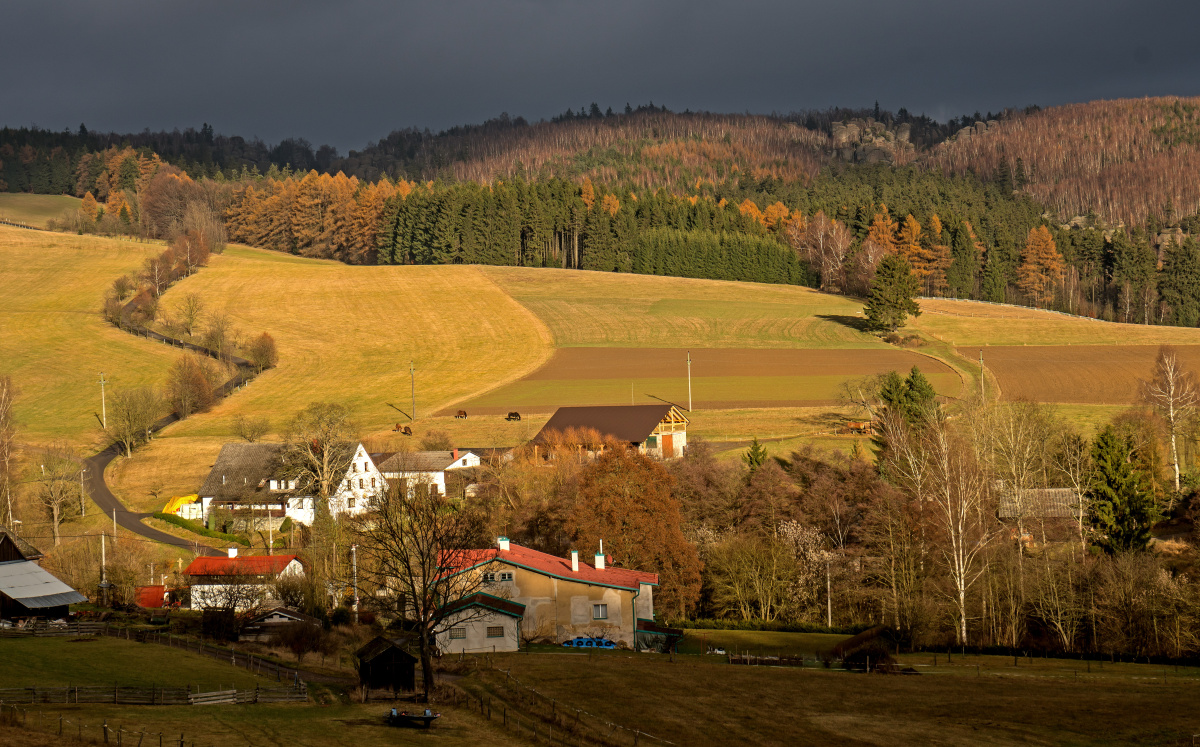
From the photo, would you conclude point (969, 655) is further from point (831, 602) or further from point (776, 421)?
point (776, 421)

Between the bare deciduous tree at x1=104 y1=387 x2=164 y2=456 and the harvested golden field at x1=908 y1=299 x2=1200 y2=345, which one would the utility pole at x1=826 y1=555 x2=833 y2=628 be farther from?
the bare deciduous tree at x1=104 y1=387 x2=164 y2=456

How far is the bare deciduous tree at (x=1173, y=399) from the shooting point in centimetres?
6702

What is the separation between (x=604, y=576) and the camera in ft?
157

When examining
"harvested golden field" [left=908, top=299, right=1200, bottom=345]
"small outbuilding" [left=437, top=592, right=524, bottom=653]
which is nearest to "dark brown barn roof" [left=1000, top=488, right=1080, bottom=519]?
"small outbuilding" [left=437, top=592, right=524, bottom=653]

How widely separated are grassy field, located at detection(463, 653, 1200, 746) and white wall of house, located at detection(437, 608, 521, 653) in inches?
260

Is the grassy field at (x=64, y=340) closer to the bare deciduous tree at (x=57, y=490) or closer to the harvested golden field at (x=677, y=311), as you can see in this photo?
the bare deciduous tree at (x=57, y=490)

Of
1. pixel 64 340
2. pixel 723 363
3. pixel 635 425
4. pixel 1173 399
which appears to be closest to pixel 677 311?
pixel 723 363

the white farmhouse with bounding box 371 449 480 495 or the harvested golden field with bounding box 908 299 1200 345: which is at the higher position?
the harvested golden field with bounding box 908 299 1200 345

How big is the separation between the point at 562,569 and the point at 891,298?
245 ft

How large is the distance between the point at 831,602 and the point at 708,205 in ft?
423

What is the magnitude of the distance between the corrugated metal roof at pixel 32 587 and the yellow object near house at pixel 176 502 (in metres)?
19.7

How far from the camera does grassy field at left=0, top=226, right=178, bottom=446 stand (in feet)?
289

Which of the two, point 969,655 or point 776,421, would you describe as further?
point 776,421

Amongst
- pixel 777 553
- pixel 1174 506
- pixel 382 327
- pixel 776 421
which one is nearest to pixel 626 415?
pixel 776 421
